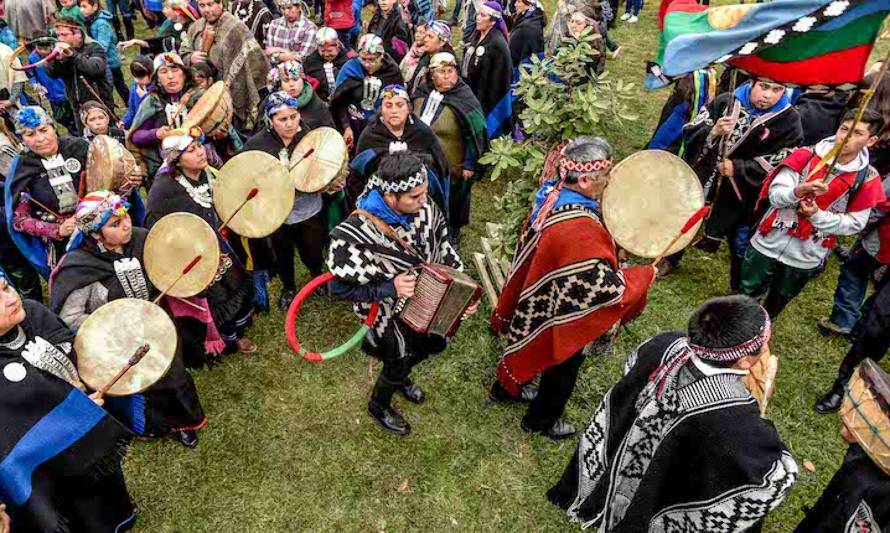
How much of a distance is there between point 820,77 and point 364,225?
2.73m

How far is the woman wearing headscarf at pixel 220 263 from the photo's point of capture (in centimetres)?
446

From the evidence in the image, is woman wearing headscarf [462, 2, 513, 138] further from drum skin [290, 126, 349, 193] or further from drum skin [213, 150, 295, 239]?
drum skin [213, 150, 295, 239]

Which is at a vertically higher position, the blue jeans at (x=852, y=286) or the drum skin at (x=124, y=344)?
the drum skin at (x=124, y=344)

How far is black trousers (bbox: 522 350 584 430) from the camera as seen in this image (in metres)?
3.96

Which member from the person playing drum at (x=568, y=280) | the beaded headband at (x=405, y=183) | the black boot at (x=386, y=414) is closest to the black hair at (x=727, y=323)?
the person playing drum at (x=568, y=280)

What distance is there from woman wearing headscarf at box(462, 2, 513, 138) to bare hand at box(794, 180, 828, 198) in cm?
403

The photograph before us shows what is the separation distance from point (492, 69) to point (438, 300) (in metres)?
4.73

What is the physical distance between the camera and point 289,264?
19.0 feet

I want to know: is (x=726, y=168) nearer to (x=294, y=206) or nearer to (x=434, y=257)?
(x=434, y=257)

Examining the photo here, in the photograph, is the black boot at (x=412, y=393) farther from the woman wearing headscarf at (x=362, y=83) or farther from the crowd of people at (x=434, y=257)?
the woman wearing headscarf at (x=362, y=83)

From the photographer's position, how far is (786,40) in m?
3.21

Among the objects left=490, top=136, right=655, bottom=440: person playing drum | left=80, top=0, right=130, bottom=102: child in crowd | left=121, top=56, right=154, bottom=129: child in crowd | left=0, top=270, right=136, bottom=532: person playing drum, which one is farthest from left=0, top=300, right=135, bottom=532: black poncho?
left=80, top=0, right=130, bottom=102: child in crowd

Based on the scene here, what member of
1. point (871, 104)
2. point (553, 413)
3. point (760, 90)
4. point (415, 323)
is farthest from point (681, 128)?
point (415, 323)

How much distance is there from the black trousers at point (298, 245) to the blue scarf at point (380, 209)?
6.31ft
